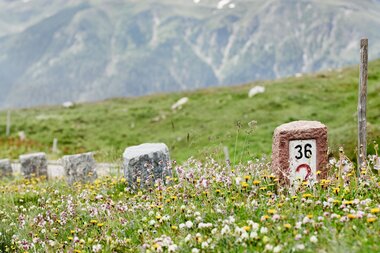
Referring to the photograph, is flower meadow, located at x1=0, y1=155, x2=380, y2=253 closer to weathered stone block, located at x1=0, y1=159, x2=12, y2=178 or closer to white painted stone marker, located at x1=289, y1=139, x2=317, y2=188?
white painted stone marker, located at x1=289, y1=139, x2=317, y2=188

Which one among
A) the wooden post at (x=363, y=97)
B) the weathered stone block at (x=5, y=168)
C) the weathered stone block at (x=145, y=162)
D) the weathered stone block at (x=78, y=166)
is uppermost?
the wooden post at (x=363, y=97)

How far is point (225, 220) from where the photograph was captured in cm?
661

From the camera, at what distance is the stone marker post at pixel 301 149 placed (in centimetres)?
921

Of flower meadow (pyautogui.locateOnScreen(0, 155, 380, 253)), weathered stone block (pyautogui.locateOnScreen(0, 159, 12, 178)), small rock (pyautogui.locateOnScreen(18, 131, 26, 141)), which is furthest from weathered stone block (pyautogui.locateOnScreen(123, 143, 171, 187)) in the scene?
small rock (pyautogui.locateOnScreen(18, 131, 26, 141))

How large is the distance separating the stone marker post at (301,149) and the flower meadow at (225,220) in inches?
20.0

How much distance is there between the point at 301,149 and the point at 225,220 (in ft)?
10.4

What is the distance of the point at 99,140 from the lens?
41594mm

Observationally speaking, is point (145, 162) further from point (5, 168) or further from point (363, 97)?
point (5, 168)

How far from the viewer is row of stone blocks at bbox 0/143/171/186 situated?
12711 mm

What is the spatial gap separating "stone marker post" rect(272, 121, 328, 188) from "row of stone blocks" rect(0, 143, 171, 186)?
2490mm

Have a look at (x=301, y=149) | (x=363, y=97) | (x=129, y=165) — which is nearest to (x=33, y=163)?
(x=129, y=165)

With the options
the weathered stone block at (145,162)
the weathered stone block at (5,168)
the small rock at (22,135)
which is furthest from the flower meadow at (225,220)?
the small rock at (22,135)

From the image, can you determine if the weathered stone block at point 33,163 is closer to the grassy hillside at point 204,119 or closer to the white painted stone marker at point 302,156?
the grassy hillside at point 204,119

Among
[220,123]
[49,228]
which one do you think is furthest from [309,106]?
[49,228]
